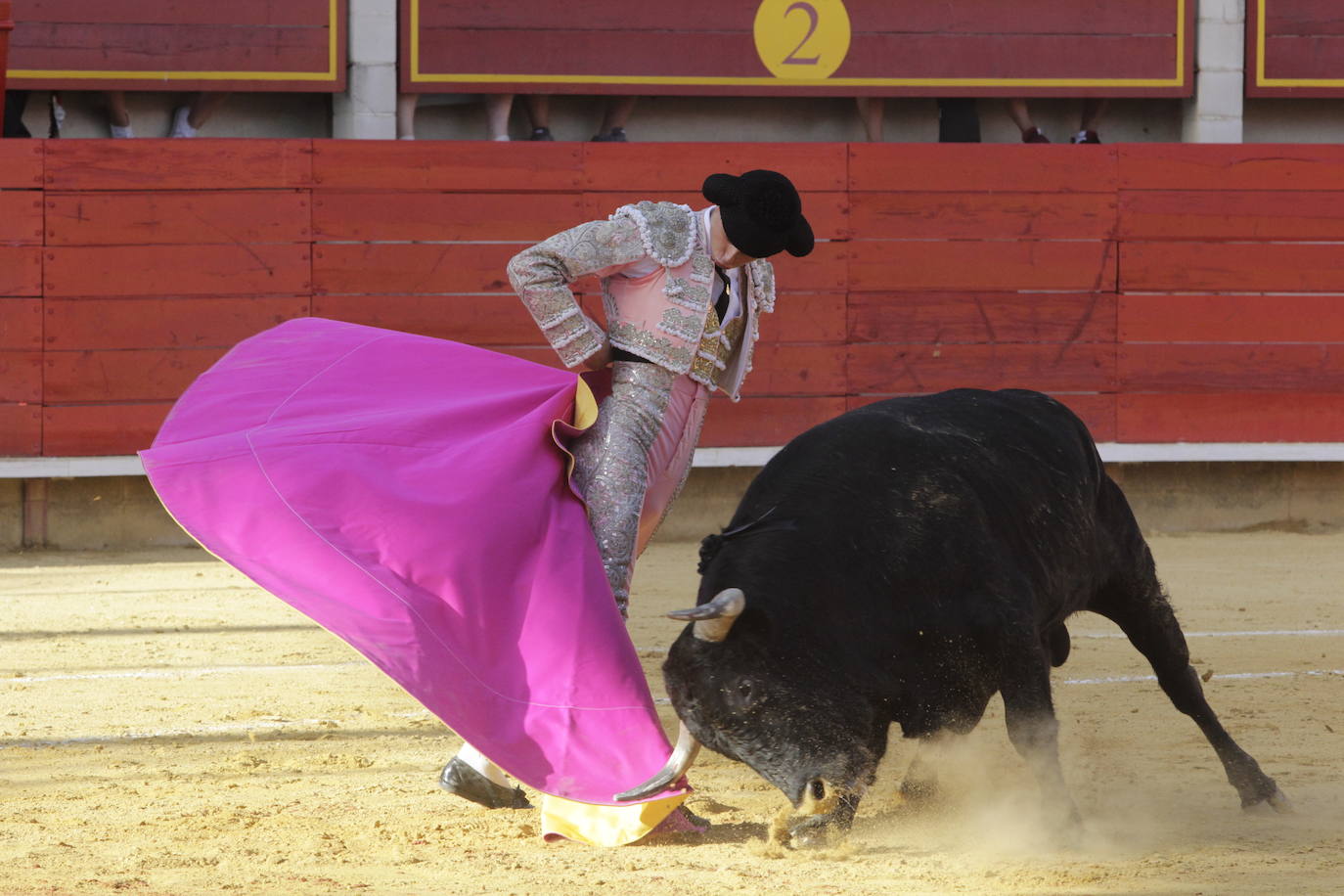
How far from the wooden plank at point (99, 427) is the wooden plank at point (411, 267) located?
871 mm

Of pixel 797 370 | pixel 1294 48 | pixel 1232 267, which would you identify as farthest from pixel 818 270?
pixel 1294 48

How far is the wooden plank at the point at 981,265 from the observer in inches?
293

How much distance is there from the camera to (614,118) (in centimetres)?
777

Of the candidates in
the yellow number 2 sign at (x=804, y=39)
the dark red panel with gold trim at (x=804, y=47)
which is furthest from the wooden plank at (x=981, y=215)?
the yellow number 2 sign at (x=804, y=39)

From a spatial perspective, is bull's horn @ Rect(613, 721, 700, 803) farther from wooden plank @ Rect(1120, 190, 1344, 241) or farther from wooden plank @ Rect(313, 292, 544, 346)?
wooden plank @ Rect(1120, 190, 1344, 241)

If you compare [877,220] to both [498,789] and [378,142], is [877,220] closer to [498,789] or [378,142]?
[378,142]

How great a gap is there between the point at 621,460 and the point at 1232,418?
5.23m

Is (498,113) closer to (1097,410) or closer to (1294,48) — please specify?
(1097,410)

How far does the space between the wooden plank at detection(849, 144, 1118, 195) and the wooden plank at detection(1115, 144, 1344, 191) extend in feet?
0.42

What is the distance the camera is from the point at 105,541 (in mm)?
7031

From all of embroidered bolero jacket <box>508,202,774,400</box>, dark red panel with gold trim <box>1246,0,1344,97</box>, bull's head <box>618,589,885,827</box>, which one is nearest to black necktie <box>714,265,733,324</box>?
embroidered bolero jacket <box>508,202,774,400</box>

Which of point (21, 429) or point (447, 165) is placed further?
point (447, 165)

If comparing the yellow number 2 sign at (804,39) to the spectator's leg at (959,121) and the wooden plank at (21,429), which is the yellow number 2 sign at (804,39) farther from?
the wooden plank at (21,429)

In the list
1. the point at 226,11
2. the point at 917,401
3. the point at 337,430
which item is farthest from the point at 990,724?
the point at 226,11
